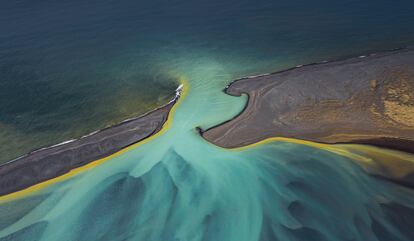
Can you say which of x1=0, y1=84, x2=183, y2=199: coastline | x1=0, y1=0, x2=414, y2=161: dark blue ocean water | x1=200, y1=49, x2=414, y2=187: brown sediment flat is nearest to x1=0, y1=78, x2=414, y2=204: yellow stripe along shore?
→ x1=0, y1=84, x2=183, y2=199: coastline

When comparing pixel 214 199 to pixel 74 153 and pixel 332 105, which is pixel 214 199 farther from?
pixel 332 105

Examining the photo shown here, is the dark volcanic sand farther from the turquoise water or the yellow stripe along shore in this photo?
the turquoise water

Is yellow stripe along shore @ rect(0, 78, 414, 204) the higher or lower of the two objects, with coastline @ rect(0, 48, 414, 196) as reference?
lower

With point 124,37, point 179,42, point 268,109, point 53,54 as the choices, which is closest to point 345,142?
point 268,109

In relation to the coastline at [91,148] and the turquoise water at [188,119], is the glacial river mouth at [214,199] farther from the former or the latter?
the coastline at [91,148]

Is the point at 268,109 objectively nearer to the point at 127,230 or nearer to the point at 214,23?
the point at 127,230

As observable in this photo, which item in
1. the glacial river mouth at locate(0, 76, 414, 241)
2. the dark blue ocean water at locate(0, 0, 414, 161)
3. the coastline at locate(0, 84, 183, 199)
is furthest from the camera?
the dark blue ocean water at locate(0, 0, 414, 161)
